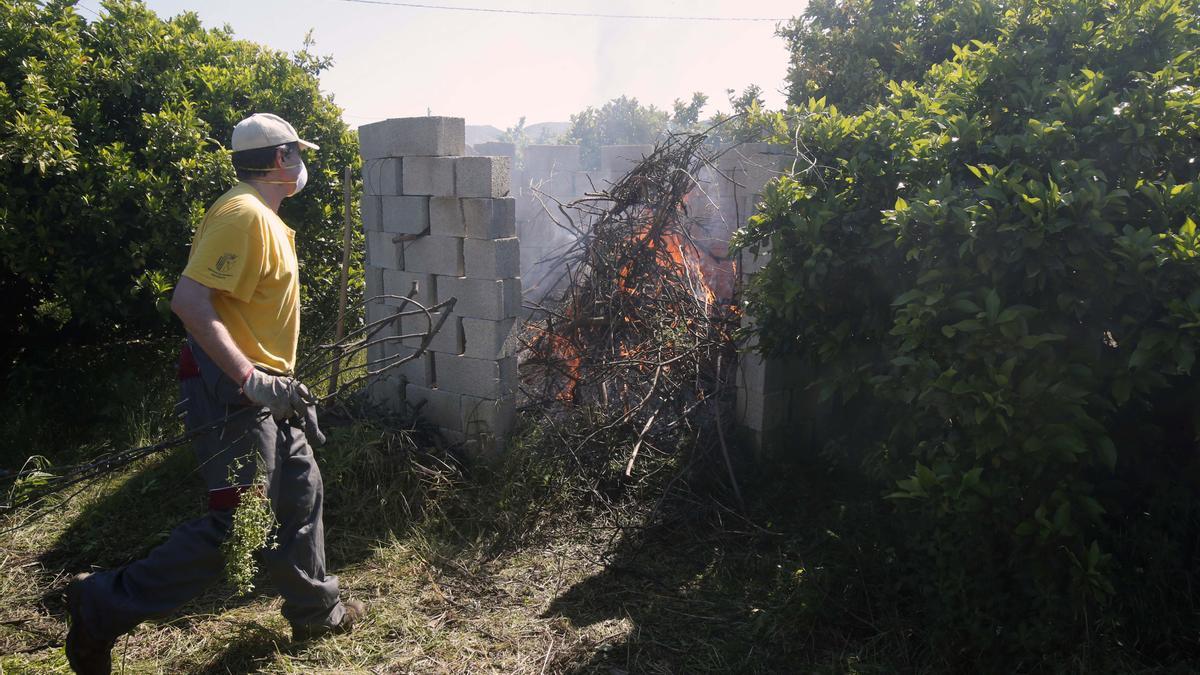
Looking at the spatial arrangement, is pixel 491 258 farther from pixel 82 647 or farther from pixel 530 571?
pixel 82 647

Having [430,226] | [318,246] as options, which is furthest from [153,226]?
[430,226]

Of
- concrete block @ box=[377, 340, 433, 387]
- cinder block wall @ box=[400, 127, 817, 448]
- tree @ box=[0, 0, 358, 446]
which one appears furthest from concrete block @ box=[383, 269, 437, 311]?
tree @ box=[0, 0, 358, 446]

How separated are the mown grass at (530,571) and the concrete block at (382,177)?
1460 millimetres

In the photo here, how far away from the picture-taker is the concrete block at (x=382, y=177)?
5445 mm

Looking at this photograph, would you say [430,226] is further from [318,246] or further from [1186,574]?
[1186,574]

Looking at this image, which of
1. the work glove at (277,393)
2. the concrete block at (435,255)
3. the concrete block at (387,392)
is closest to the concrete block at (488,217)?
the concrete block at (435,255)

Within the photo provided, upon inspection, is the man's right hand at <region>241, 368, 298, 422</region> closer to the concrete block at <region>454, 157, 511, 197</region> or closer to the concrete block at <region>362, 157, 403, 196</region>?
the concrete block at <region>454, 157, 511, 197</region>

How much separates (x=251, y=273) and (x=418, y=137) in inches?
91.2

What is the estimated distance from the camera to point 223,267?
3098 mm

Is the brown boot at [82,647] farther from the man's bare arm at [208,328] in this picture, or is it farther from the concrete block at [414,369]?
the concrete block at [414,369]

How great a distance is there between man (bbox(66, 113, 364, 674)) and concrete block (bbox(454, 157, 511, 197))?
1657 mm

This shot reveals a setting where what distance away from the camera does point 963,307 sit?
2.96m

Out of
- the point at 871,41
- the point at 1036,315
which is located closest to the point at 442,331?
the point at 1036,315

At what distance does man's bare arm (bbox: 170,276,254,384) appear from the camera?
9.92 feet
